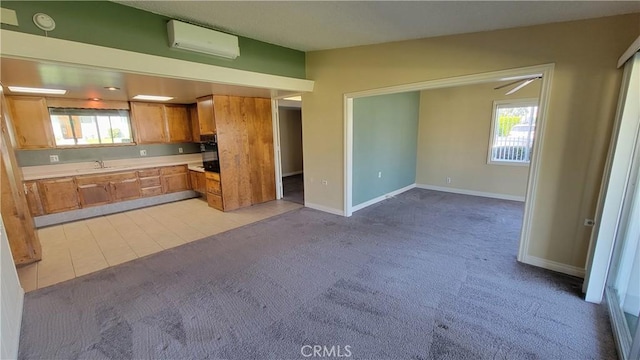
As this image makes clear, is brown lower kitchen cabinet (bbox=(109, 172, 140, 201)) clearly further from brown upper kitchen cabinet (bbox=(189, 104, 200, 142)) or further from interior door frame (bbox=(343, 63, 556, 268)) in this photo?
interior door frame (bbox=(343, 63, 556, 268))

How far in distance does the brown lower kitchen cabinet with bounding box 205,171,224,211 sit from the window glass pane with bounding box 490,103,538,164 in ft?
18.6

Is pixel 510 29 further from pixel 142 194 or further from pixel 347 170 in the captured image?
pixel 142 194

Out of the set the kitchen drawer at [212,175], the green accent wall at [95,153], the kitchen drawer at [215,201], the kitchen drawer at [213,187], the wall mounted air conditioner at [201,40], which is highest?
the wall mounted air conditioner at [201,40]

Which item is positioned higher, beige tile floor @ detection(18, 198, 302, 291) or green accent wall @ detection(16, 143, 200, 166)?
green accent wall @ detection(16, 143, 200, 166)

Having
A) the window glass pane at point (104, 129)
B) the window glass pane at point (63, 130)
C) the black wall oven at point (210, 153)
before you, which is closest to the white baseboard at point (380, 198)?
the black wall oven at point (210, 153)

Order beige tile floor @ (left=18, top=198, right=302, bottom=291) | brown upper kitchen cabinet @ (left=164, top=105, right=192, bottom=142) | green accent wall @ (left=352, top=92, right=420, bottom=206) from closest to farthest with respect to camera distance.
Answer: beige tile floor @ (left=18, top=198, right=302, bottom=291) → green accent wall @ (left=352, top=92, right=420, bottom=206) → brown upper kitchen cabinet @ (left=164, top=105, right=192, bottom=142)

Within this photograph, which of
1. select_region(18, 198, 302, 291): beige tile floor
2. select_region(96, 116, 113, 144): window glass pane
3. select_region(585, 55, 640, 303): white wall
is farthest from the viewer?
select_region(96, 116, 113, 144): window glass pane

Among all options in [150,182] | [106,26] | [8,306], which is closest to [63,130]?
[150,182]

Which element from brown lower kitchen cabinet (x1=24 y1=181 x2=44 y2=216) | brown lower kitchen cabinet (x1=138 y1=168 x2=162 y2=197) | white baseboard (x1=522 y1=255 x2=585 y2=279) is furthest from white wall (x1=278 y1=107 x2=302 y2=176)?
white baseboard (x1=522 y1=255 x2=585 y2=279)

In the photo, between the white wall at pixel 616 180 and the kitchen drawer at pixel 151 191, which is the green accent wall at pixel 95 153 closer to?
the kitchen drawer at pixel 151 191

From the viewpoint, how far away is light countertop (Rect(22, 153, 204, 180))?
4390 mm

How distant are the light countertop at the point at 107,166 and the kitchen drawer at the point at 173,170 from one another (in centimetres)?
8

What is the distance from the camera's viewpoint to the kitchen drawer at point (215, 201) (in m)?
4.99

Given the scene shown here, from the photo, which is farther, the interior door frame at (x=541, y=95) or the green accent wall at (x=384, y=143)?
the green accent wall at (x=384, y=143)
